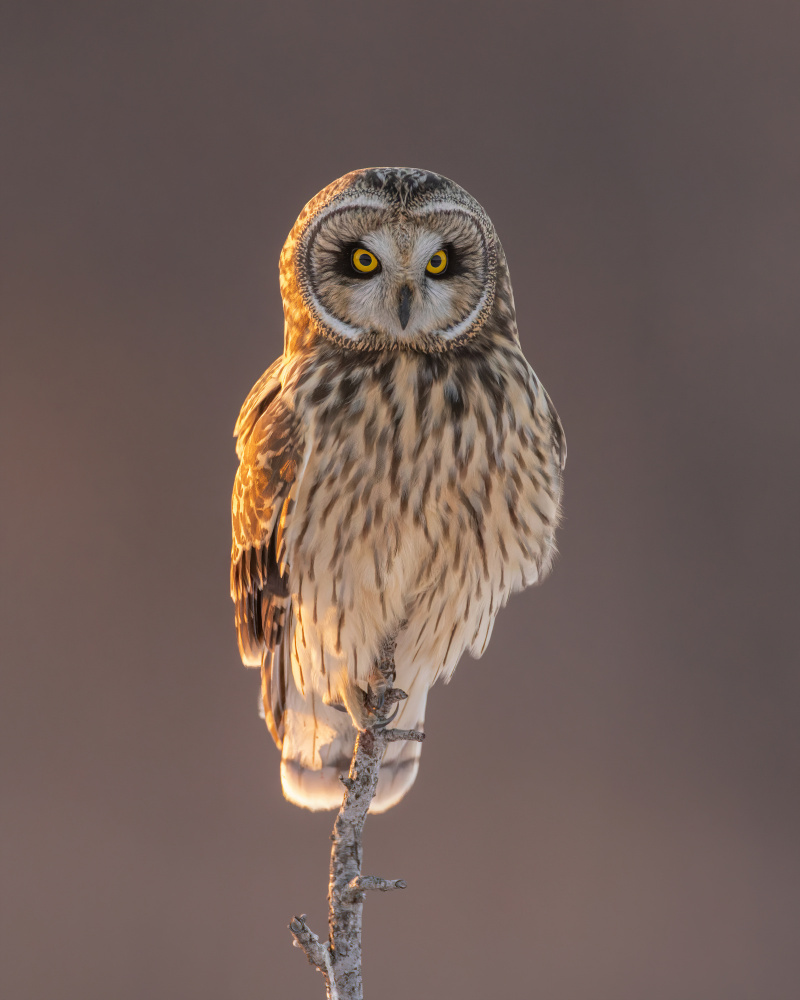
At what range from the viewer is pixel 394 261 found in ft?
4.10

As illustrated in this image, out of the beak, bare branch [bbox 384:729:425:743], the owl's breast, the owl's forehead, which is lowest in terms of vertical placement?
bare branch [bbox 384:729:425:743]

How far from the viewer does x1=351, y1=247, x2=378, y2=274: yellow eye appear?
1.28 meters

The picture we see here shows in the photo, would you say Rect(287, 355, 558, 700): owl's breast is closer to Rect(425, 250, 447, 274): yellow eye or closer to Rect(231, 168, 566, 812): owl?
Rect(231, 168, 566, 812): owl

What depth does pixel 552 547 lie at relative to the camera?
63.5 inches

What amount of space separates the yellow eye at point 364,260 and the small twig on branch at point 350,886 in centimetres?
64

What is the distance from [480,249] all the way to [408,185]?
158 millimetres

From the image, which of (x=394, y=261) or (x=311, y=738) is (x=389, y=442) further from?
(x=311, y=738)

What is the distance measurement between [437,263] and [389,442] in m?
0.27

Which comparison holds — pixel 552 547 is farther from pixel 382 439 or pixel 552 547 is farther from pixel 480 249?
pixel 480 249

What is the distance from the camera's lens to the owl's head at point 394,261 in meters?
1.24

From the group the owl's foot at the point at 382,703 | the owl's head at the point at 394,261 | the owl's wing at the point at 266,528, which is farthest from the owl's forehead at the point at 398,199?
the owl's foot at the point at 382,703

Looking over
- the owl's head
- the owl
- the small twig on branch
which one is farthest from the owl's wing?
the small twig on branch

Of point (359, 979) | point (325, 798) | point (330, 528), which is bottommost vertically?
point (359, 979)

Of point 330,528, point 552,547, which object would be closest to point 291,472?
point 330,528
